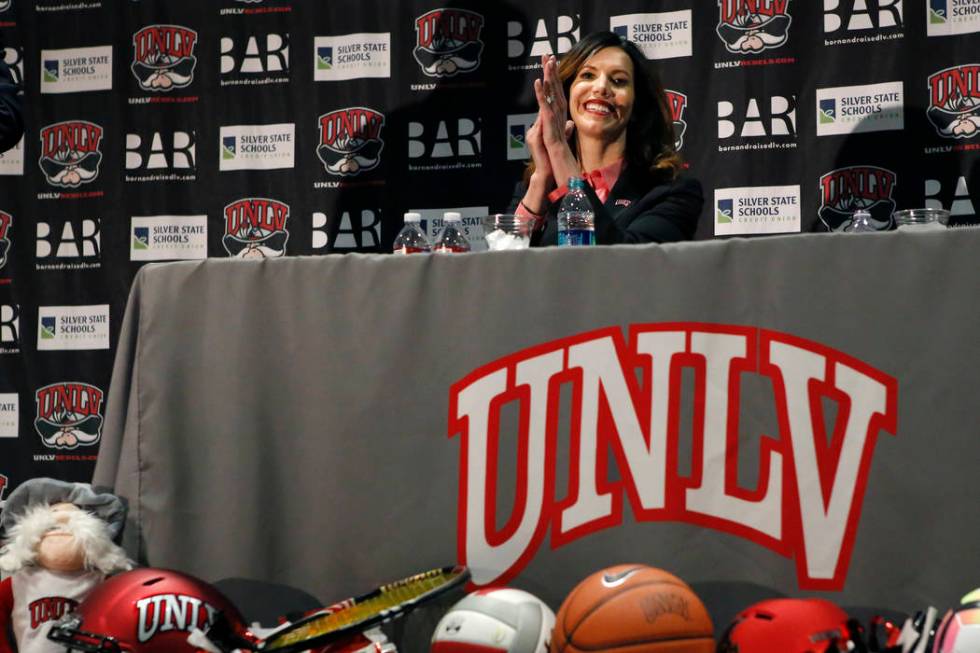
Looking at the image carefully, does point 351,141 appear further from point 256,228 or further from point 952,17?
point 952,17

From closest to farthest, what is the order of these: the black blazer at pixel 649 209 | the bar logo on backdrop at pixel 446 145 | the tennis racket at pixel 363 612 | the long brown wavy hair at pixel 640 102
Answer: the tennis racket at pixel 363 612, the black blazer at pixel 649 209, the long brown wavy hair at pixel 640 102, the bar logo on backdrop at pixel 446 145

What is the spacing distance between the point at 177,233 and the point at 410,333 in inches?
89.4

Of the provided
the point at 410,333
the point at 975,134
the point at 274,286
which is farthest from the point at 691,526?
the point at 975,134

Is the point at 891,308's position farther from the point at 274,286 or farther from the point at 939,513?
the point at 274,286

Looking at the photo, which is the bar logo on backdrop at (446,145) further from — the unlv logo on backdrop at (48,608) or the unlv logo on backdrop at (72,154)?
the unlv logo on backdrop at (48,608)

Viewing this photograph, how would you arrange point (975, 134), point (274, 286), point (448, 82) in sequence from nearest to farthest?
point (274, 286) → point (975, 134) → point (448, 82)

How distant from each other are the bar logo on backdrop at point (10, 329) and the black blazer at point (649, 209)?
234 cm

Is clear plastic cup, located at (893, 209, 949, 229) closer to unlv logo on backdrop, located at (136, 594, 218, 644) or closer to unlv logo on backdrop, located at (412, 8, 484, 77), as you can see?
unlv logo on backdrop, located at (136, 594, 218, 644)

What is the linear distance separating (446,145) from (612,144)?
39.3 inches

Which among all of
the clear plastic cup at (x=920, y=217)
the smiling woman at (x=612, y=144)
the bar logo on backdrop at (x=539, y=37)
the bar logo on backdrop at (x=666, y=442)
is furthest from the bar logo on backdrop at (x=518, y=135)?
the bar logo on backdrop at (x=666, y=442)

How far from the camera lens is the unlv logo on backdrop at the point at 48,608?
194 centimetres

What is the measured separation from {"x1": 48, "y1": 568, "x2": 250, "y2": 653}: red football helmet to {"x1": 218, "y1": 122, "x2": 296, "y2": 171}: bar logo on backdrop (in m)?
2.40

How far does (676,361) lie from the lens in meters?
1.90

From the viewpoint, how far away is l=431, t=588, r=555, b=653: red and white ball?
64.7 inches
